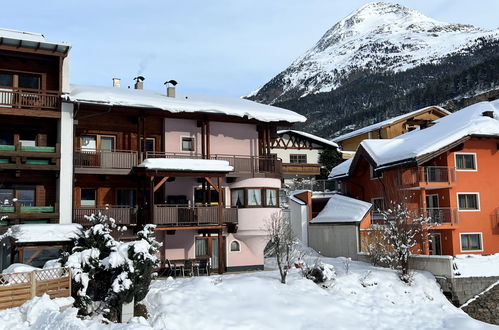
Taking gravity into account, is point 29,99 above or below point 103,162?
above

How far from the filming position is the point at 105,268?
18531mm

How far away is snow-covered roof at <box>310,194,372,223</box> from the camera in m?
32.1

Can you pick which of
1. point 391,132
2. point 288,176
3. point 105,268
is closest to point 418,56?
point 391,132

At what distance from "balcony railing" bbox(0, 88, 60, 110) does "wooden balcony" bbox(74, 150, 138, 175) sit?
103 inches

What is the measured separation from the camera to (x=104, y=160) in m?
25.8

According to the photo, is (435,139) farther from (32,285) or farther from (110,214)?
(32,285)

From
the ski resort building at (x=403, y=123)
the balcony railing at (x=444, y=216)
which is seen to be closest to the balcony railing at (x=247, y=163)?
the balcony railing at (x=444, y=216)

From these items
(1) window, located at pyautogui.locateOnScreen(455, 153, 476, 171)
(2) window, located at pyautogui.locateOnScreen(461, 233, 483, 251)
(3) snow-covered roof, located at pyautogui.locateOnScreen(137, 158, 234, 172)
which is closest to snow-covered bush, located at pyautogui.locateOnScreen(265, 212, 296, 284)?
(3) snow-covered roof, located at pyautogui.locateOnScreen(137, 158, 234, 172)

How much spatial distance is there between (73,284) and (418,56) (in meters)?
191

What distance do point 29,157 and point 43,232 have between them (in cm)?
414

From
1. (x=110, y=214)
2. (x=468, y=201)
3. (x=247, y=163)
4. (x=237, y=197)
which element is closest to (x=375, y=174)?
(x=468, y=201)

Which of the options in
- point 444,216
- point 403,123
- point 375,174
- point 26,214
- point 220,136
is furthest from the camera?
point 403,123

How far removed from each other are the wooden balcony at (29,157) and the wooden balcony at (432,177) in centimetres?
1955

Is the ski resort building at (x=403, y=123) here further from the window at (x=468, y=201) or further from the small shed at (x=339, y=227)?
the window at (x=468, y=201)
